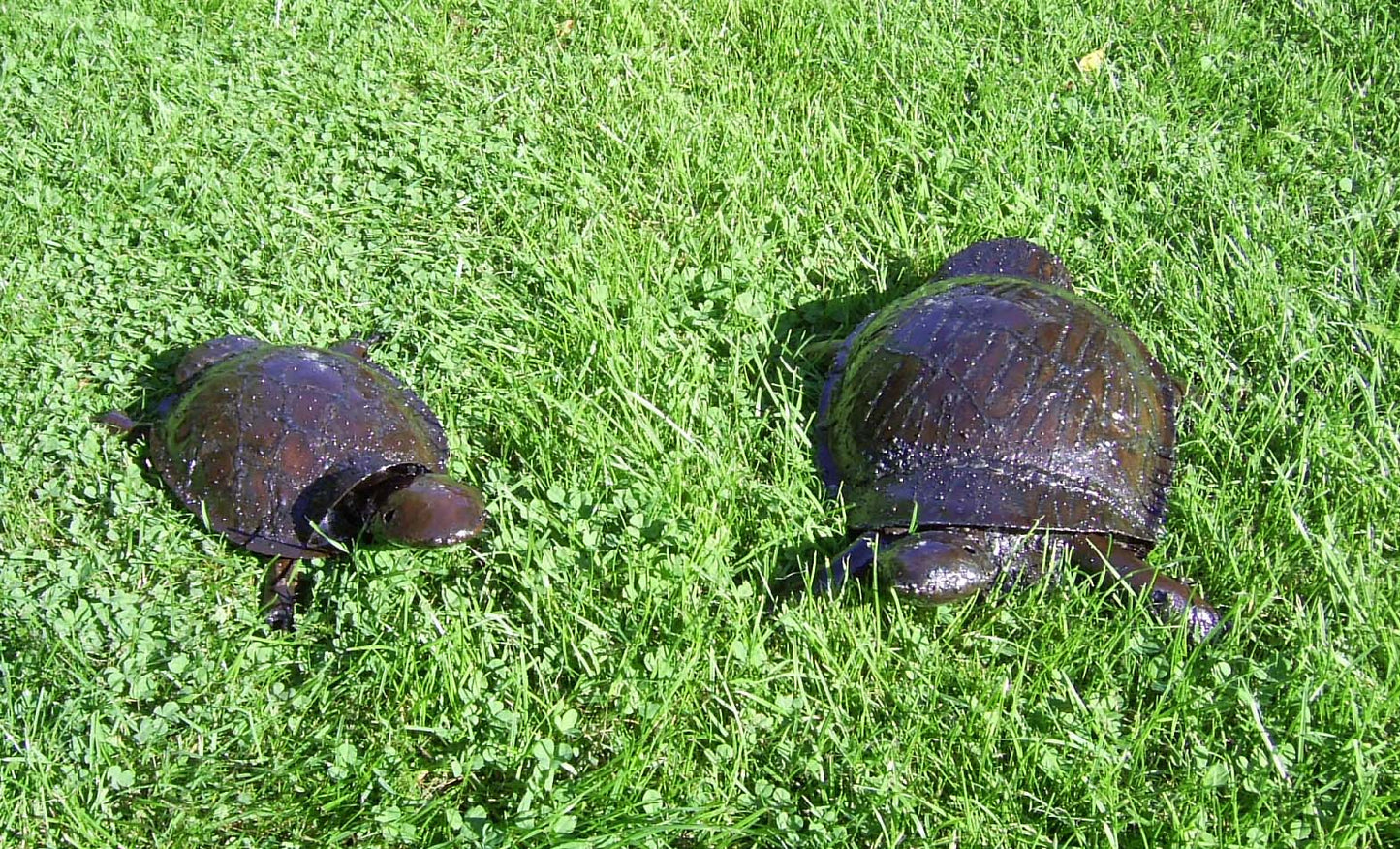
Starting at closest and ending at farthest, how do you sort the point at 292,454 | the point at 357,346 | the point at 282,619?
the point at 282,619 → the point at 292,454 → the point at 357,346

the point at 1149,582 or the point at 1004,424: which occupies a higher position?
the point at 1004,424

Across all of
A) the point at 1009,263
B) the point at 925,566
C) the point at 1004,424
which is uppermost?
the point at 1009,263

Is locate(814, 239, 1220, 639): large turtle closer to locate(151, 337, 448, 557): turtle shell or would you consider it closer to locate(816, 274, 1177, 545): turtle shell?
locate(816, 274, 1177, 545): turtle shell

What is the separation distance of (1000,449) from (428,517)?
1.64 m

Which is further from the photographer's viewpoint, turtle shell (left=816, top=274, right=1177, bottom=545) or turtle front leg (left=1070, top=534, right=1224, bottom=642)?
turtle shell (left=816, top=274, right=1177, bottom=545)

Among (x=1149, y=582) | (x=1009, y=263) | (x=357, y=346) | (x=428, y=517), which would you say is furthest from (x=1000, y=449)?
(x=357, y=346)

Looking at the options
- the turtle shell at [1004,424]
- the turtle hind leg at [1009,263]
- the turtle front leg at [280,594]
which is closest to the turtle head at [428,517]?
the turtle front leg at [280,594]

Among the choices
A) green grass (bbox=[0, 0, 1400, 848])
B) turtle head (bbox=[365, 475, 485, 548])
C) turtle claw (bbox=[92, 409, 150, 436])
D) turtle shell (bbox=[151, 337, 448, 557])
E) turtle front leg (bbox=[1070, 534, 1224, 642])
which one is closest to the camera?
green grass (bbox=[0, 0, 1400, 848])

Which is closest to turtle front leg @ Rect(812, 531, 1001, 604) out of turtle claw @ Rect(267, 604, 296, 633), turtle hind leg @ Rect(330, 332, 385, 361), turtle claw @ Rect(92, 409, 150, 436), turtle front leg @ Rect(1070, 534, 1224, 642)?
turtle front leg @ Rect(1070, 534, 1224, 642)

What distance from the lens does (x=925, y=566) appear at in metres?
2.82

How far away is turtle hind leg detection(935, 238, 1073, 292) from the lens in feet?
13.1

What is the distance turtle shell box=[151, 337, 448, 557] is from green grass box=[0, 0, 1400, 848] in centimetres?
13

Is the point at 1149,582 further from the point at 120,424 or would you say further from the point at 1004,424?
the point at 120,424

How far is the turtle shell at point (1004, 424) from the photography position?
10.4ft
